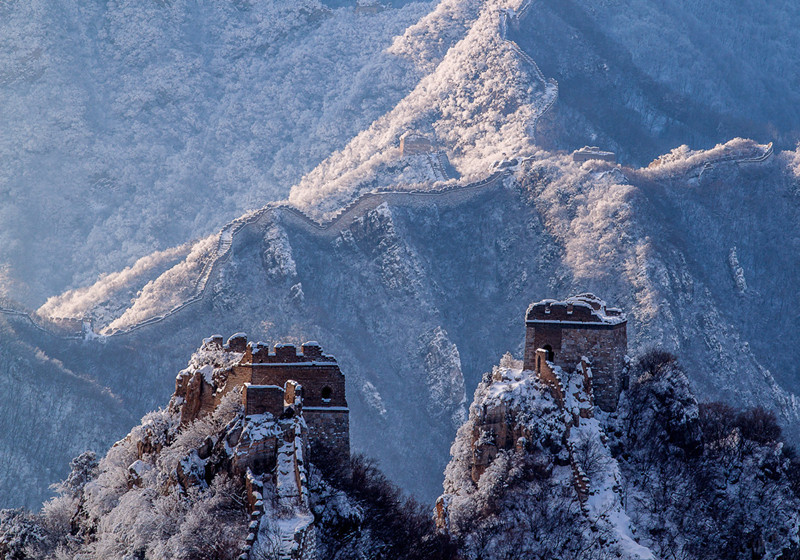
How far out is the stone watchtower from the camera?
5938cm

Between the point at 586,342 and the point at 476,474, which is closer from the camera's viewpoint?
the point at 476,474

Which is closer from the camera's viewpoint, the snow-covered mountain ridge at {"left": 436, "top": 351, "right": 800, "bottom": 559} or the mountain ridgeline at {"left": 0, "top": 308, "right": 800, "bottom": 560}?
the mountain ridgeline at {"left": 0, "top": 308, "right": 800, "bottom": 560}

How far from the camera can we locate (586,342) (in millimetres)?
59531

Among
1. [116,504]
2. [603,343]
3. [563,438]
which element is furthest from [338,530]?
[603,343]

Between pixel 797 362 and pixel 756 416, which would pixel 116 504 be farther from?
pixel 797 362

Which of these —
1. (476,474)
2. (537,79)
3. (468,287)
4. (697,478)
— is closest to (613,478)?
(697,478)

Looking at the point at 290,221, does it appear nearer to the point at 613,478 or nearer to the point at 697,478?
the point at 697,478

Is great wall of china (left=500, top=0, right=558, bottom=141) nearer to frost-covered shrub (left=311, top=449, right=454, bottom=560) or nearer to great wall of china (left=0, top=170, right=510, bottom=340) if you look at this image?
great wall of china (left=0, top=170, right=510, bottom=340)

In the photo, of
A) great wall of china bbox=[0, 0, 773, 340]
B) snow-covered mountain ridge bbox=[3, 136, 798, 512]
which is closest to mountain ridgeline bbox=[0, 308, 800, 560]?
snow-covered mountain ridge bbox=[3, 136, 798, 512]

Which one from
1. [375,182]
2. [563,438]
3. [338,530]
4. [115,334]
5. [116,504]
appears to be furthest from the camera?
[375,182]

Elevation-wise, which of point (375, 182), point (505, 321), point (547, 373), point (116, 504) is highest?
point (375, 182)

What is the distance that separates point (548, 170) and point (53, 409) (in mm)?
61294

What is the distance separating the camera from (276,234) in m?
128

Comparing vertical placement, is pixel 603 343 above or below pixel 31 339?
below
